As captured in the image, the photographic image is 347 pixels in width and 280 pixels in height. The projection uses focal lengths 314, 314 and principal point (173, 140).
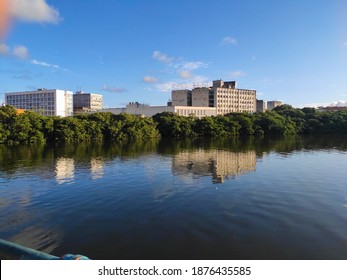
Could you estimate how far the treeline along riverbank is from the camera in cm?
6706

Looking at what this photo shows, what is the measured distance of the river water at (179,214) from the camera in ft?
35.5

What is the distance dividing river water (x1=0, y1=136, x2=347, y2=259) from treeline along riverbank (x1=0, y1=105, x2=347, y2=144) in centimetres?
4599

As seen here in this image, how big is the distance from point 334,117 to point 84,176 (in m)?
104

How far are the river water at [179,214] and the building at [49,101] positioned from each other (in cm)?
13896

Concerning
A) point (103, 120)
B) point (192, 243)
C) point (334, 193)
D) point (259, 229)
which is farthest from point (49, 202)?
point (103, 120)

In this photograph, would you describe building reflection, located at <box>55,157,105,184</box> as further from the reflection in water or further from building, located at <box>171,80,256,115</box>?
building, located at <box>171,80,256,115</box>

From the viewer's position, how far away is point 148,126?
86.1m

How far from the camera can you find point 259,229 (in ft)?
41.1

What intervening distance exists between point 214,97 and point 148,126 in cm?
6663

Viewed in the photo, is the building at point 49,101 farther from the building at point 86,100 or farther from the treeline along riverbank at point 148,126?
the treeline along riverbank at point 148,126

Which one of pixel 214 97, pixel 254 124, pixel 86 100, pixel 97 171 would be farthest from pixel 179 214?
pixel 86 100

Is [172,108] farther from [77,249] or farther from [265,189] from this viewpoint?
[77,249]

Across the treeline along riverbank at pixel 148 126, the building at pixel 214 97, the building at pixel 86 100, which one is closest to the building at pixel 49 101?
the building at pixel 86 100
